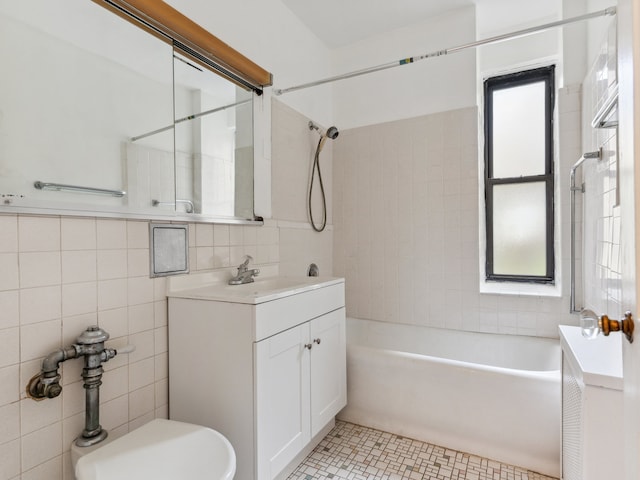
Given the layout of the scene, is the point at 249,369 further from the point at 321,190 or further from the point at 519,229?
the point at 519,229

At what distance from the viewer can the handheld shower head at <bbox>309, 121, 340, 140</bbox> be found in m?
2.58

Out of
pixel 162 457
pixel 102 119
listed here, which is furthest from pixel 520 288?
pixel 102 119

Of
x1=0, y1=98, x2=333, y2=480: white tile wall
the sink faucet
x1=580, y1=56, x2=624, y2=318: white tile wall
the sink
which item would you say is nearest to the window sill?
x1=580, y1=56, x2=624, y2=318: white tile wall

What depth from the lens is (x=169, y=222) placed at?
1.61 meters

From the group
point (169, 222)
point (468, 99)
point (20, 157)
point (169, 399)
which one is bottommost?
point (169, 399)

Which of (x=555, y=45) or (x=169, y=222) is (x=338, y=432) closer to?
(x=169, y=222)

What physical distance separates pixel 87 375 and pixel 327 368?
111 cm

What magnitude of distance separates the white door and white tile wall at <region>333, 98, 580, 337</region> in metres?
1.80

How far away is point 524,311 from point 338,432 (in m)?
1.42

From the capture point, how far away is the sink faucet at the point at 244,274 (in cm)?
188

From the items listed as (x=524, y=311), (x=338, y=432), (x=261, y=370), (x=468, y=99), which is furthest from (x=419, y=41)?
(x=338, y=432)

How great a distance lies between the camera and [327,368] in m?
1.92

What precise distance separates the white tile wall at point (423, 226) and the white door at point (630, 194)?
180cm

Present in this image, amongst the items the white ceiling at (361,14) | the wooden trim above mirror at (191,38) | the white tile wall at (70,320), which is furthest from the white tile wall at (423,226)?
the white tile wall at (70,320)
